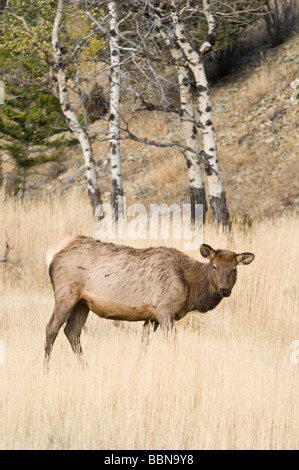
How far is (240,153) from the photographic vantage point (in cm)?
2319

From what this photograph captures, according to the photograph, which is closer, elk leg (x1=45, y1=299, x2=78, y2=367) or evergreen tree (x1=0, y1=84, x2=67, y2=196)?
elk leg (x1=45, y1=299, x2=78, y2=367)

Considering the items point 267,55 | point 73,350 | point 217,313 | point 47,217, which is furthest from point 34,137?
point 73,350

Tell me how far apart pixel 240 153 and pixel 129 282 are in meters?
16.1

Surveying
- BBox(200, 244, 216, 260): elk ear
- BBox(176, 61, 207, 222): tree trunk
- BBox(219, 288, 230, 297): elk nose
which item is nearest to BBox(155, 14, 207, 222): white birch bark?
BBox(176, 61, 207, 222): tree trunk

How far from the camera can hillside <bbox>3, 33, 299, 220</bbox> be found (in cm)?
2142

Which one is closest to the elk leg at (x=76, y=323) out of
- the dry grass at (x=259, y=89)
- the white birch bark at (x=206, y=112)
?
the white birch bark at (x=206, y=112)

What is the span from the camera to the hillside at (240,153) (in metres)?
21.4

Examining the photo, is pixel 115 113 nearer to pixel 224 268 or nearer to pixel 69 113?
pixel 69 113

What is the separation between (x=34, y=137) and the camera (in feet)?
71.7

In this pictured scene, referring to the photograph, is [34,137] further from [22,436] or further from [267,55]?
[22,436]

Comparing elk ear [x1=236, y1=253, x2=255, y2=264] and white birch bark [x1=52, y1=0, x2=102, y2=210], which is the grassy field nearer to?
elk ear [x1=236, y1=253, x2=255, y2=264]

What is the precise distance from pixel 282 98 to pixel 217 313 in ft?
52.0

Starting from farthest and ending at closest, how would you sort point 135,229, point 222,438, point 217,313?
point 135,229
point 217,313
point 222,438

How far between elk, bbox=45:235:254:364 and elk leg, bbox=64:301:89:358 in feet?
0.28
